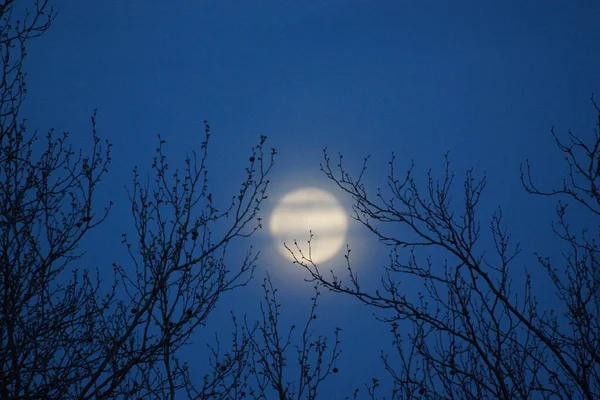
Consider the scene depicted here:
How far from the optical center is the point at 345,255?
17.2 feet

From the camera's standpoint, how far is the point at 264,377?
7.26 metres

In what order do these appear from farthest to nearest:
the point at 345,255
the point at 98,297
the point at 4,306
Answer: the point at 98,297, the point at 345,255, the point at 4,306

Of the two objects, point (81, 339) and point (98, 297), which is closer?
point (81, 339)

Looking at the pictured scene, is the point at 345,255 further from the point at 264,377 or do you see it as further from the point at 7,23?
the point at 7,23

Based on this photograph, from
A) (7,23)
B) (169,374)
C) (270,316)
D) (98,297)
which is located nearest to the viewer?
(7,23)

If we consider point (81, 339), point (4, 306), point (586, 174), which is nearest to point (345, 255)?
point (586, 174)

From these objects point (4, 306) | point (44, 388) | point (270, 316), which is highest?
point (270, 316)

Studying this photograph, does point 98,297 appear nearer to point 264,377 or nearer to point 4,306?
point 4,306

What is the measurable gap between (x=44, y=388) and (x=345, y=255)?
10.6 feet

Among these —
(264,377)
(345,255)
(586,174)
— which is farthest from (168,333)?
(586,174)

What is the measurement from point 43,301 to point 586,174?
18.6 ft

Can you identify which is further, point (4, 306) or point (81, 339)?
point (81, 339)

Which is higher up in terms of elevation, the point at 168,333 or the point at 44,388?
the point at 168,333

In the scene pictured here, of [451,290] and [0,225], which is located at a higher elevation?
[0,225]
